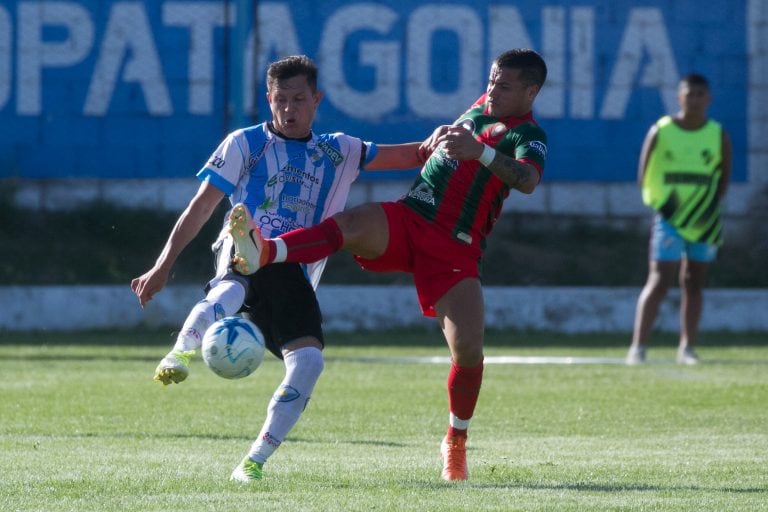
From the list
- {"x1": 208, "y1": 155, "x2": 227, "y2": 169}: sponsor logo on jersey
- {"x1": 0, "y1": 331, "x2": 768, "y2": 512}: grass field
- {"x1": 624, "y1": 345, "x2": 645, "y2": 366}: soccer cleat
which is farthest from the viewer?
{"x1": 624, "y1": 345, "x2": 645, "y2": 366}: soccer cleat

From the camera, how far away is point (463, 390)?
7359mm

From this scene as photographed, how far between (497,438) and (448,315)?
204 centimetres

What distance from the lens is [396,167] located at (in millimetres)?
7652

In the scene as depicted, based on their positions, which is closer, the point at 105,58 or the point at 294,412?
the point at 294,412

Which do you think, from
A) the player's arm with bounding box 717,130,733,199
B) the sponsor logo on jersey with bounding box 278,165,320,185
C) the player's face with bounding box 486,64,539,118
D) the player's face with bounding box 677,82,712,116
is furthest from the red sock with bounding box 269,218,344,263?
the player's arm with bounding box 717,130,733,199

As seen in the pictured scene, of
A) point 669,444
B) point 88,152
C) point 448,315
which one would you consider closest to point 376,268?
point 448,315

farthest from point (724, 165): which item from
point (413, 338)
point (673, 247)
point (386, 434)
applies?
point (386, 434)

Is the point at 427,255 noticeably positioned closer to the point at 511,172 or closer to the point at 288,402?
the point at 511,172

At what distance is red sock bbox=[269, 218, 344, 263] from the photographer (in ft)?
22.5

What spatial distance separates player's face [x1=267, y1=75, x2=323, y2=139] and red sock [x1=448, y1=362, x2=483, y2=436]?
1.32 m

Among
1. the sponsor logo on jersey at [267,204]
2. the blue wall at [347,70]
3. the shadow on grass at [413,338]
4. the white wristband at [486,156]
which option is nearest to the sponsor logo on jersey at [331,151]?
the sponsor logo on jersey at [267,204]

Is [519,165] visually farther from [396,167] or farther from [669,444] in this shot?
[669,444]

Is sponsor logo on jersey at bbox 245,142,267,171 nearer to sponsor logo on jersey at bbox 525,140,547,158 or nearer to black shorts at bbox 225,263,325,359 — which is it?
black shorts at bbox 225,263,325,359

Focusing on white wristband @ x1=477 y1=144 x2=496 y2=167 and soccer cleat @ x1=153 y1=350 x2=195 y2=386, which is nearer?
soccer cleat @ x1=153 y1=350 x2=195 y2=386
